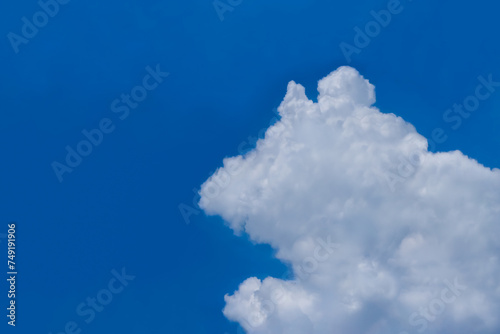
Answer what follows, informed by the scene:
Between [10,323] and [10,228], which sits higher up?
[10,228]

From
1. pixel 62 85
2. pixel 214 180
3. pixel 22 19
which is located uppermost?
pixel 22 19

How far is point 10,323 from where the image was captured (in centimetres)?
3356

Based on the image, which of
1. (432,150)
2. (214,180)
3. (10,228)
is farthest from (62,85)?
(432,150)

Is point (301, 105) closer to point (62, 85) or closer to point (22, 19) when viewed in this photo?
point (62, 85)

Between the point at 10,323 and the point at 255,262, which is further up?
the point at 255,262

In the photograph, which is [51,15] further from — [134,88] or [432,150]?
[432,150]

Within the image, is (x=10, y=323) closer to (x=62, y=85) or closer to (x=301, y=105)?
(x=62, y=85)

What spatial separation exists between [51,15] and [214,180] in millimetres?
17038

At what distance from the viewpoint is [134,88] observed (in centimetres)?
3459

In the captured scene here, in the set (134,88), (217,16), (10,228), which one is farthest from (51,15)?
(10,228)

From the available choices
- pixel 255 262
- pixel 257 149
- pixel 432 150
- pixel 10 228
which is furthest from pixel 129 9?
pixel 432 150

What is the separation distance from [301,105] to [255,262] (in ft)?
38.8

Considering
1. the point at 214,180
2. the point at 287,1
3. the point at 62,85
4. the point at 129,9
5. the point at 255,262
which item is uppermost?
the point at 287,1

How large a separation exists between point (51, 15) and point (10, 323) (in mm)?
22443
